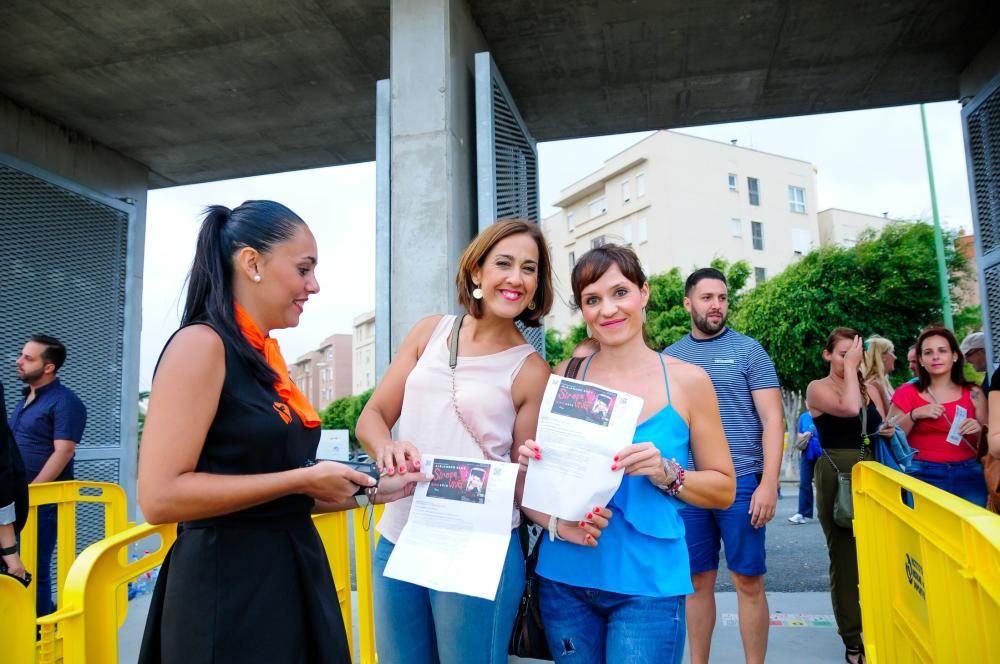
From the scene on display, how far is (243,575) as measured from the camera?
1521mm

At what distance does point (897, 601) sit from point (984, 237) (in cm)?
431

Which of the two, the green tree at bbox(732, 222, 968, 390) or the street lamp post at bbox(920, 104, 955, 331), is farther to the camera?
the green tree at bbox(732, 222, 968, 390)

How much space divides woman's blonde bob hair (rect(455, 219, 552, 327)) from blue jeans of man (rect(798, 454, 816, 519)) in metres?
7.95

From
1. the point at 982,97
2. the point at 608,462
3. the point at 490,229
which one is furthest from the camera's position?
the point at 982,97

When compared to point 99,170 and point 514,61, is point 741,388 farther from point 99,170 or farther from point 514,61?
point 99,170

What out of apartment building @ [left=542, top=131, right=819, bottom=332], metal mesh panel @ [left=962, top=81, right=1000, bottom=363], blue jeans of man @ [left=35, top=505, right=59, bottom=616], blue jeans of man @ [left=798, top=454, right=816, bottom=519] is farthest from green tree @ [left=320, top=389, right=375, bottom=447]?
metal mesh panel @ [left=962, top=81, right=1000, bottom=363]

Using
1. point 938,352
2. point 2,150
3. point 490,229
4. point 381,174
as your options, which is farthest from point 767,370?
point 2,150

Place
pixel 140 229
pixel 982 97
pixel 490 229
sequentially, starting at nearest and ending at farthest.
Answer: pixel 490 229
pixel 982 97
pixel 140 229

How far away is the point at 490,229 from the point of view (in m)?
2.23

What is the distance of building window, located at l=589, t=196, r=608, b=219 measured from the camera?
1641 inches

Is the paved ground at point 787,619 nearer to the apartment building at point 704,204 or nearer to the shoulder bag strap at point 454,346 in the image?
the shoulder bag strap at point 454,346

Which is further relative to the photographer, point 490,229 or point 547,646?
point 490,229

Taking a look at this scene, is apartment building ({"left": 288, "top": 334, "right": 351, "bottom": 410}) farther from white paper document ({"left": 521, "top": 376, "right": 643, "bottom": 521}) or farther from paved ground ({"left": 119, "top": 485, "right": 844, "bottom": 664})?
white paper document ({"left": 521, "top": 376, "right": 643, "bottom": 521})

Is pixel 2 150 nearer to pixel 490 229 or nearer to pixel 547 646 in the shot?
pixel 490 229
